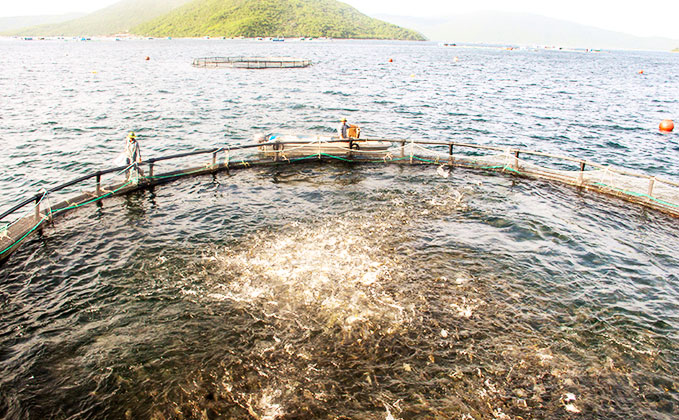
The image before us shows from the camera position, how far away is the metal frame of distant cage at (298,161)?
15617 mm

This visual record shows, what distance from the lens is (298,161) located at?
24453 millimetres

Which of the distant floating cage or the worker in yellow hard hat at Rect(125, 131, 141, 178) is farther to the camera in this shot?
the distant floating cage

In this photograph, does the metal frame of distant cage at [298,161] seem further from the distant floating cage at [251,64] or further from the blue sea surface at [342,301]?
the distant floating cage at [251,64]

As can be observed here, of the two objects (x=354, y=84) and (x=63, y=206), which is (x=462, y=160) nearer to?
(x=63, y=206)

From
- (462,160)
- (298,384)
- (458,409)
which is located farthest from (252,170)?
(458,409)

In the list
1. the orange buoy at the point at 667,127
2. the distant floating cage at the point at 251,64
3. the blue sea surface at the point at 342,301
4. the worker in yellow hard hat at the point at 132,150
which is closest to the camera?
the blue sea surface at the point at 342,301

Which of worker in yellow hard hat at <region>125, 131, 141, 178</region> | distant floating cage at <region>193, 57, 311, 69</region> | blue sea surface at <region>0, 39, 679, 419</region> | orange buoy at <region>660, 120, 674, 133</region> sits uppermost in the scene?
distant floating cage at <region>193, 57, 311, 69</region>

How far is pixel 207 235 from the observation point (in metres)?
15.6

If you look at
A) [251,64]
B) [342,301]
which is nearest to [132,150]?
[342,301]

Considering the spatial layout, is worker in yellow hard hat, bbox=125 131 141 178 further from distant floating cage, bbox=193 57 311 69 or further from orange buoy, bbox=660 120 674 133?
distant floating cage, bbox=193 57 311 69

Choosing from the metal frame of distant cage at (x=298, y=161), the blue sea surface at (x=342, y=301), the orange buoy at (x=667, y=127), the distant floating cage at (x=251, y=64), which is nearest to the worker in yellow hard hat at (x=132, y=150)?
the metal frame of distant cage at (x=298, y=161)

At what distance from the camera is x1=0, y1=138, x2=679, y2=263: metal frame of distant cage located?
1562cm

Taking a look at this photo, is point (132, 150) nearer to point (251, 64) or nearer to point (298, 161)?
point (298, 161)

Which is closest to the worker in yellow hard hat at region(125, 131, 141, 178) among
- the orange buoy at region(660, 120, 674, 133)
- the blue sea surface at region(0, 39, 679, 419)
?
the blue sea surface at region(0, 39, 679, 419)
